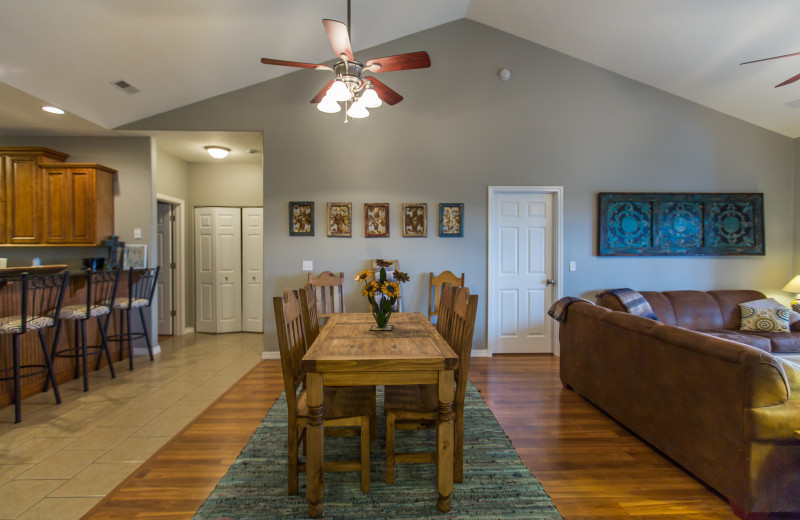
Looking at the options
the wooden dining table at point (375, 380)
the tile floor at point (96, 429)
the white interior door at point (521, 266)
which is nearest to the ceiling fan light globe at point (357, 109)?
the wooden dining table at point (375, 380)

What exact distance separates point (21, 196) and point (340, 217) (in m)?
3.55

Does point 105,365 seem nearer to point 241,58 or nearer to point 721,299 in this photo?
point 241,58

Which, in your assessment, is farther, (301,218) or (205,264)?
(205,264)

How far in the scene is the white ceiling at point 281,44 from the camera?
8.95 ft

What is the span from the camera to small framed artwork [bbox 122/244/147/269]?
411 cm

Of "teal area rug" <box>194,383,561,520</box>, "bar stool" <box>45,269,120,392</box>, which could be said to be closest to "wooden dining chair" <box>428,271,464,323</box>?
"teal area rug" <box>194,383,561,520</box>

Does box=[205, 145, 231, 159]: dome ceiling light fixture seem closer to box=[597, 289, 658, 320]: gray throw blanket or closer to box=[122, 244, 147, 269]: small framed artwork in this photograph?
box=[122, 244, 147, 269]: small framed artwork

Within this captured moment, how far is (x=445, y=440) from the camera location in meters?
1.66

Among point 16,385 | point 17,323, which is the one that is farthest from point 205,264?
point 16,385

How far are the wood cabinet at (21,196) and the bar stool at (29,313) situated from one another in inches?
52.1

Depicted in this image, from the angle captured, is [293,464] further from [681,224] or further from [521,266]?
[681,224]

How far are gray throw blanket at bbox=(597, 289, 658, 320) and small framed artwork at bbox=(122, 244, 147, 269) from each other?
546 cm

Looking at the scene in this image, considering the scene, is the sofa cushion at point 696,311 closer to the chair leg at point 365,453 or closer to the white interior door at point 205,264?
the chair leg at point 365,453

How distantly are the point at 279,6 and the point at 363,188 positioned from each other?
6.08 ft
